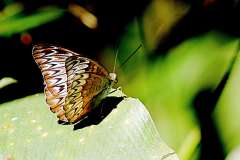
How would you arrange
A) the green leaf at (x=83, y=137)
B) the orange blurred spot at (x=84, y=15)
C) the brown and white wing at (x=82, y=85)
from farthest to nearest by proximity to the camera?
the orange blurred spot at (x=84, y=15)
the brown and white wing at (x=82, y=85)
the green leaf at (x=83, y=137)

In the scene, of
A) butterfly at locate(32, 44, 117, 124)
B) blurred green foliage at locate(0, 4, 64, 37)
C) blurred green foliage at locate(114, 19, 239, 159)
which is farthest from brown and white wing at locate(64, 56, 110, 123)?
blurred green foliage at locate(0, 4, 64, 37)

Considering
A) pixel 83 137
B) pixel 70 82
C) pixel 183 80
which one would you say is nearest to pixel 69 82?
pixel 70 82

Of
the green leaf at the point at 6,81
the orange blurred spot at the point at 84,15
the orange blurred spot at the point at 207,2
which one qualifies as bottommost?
the green leaf at the point at 6,81

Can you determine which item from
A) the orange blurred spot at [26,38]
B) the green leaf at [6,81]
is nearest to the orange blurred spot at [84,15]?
the orange blurred spot at [26,38]

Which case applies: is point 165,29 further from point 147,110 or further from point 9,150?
point 9,150

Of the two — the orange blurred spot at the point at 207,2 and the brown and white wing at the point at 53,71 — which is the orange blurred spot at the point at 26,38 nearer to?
the brown and white wing at the point at 53,71

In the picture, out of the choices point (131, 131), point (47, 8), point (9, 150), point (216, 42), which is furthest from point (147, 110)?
point (47, 8)

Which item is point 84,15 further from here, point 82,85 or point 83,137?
point 83,137
